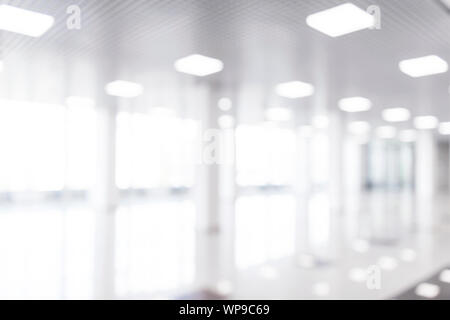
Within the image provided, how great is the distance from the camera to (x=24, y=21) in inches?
193

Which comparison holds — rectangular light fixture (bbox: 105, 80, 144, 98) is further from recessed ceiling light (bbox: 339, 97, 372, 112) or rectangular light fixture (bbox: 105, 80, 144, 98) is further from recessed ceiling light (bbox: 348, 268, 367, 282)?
recessed ceiling light (bbox: 348, 268, 367, 282)

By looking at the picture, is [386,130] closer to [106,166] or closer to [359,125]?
[359,125]

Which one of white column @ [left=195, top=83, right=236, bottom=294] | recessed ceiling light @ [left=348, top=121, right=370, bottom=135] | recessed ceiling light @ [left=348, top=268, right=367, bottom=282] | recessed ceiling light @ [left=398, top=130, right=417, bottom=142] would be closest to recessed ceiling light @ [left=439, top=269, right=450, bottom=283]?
recessed ceiling light @ [left=348, top=268, right=367, bottom=282]

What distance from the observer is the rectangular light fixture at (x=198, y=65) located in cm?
656

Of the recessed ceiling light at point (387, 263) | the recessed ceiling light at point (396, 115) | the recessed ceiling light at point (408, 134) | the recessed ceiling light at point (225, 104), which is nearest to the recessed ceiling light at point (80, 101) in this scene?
the recessed ceiling light at point (225, 104)

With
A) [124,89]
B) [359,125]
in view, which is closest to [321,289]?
[124,89]

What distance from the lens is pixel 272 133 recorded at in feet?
77.6

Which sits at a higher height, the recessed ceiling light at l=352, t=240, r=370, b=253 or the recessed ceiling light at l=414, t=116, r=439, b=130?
the recessed ceiling light at l=414, t=116, r=439, b=130

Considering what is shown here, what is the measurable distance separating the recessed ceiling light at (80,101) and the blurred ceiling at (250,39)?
15.2ft

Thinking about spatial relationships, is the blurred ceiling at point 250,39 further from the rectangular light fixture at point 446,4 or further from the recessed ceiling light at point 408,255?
the recessed ceiling light at point 408,255

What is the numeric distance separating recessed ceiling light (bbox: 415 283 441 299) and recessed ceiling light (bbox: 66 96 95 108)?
9827mm

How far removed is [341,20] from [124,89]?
608 centimetres

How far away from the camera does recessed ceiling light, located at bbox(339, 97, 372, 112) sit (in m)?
10.6

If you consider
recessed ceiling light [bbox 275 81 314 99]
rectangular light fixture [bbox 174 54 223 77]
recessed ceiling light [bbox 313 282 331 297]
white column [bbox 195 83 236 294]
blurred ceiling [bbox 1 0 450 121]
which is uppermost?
recessed ceiling light [bbox 275 81 314 99]
